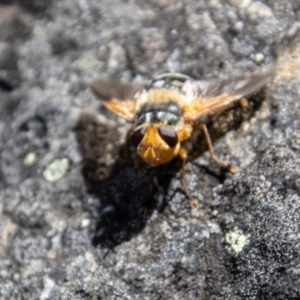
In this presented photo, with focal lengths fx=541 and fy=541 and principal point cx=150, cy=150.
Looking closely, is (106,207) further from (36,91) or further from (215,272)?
(36,91)

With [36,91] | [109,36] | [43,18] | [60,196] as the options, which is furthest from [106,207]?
[43,18]

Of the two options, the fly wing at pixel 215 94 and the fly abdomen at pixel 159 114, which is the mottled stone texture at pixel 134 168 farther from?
the fly abdomen at pixel 159 114

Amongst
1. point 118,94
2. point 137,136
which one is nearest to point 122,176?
point 137,136

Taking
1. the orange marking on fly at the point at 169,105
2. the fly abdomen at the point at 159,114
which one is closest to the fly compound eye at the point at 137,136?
the orange marking on fly at the point at 169,105

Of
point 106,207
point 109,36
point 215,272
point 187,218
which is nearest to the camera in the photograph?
point 215,272

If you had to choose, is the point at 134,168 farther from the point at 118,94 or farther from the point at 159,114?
the point at 118,94

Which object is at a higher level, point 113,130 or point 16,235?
point 113,130

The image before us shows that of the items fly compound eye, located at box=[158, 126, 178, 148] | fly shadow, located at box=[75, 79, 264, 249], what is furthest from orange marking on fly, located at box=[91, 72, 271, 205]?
fly shadow, located at box=[75, 79, 264, 249]
